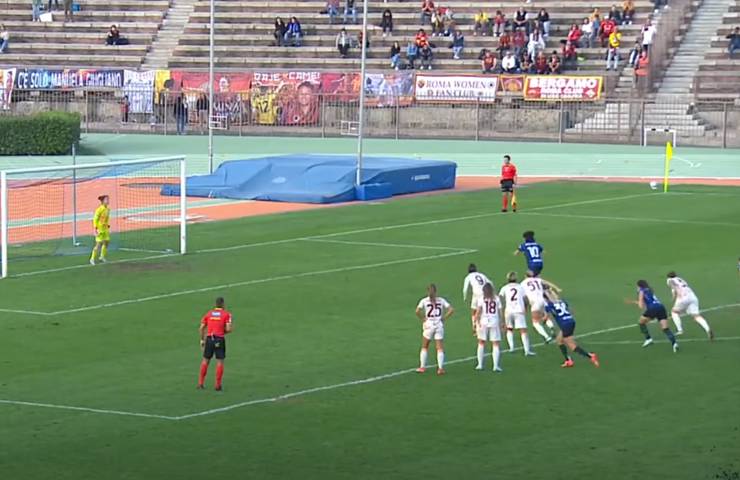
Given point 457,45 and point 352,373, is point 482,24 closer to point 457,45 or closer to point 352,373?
point 457,45

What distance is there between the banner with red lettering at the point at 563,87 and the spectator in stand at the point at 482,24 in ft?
20.5

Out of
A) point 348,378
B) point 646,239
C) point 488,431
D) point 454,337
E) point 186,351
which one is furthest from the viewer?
point 646,239

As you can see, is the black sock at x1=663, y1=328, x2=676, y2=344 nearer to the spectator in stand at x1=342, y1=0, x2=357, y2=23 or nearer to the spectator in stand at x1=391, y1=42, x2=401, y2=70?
the spectator in stand at x1=391, y1=42, x2=401, y2=70

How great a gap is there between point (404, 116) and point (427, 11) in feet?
24.2

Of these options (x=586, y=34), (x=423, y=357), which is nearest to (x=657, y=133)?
(x=586, y=34)

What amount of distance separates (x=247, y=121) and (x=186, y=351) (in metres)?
45.2

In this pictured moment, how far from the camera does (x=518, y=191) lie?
5256 centimetres

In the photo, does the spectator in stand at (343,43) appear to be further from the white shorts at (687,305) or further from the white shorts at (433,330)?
the white shorts at (433,330)

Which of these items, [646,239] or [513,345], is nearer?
[513,345]

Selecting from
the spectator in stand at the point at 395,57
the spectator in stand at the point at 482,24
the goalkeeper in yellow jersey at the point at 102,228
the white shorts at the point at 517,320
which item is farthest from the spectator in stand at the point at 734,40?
the white shorts at the point at 517,320

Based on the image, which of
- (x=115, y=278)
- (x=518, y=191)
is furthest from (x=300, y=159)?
(x=115, y=278)

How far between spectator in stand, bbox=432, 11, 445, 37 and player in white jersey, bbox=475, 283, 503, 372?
50.3 meters

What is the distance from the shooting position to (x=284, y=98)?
2810 inches

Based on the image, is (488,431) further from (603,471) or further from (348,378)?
(348,378)
